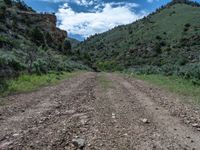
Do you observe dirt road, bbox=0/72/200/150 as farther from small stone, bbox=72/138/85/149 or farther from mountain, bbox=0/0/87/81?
mountain, bbox=0/0/87/81

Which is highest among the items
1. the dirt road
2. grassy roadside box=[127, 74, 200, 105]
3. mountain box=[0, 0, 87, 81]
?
mountain box=[0, 0, 87, 81]

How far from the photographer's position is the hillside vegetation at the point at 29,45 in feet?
59.7

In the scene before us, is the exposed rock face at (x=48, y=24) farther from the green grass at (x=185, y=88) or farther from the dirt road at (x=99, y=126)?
the dirt road at (x=99, y=126)

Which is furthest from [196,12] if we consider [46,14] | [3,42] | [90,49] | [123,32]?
[3,42]

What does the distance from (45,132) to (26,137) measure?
401 millimetres

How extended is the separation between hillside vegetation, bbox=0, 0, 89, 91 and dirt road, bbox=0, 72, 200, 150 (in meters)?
5.55

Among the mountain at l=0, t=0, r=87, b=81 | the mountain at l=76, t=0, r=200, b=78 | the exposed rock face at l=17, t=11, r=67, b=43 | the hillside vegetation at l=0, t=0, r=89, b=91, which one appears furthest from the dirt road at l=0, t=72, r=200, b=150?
the exposed rock face at l=17, t=11, r=67, b=43

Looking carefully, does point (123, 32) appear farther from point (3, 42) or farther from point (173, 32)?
point (3, 42)

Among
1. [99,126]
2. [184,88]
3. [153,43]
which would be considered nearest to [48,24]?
[153,43]

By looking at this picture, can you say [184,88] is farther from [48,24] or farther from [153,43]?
[48,24]

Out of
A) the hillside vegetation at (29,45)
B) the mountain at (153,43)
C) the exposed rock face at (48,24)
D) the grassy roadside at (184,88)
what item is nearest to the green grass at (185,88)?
the grassy roadside at (184,88)

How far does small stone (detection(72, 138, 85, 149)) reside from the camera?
185 inches

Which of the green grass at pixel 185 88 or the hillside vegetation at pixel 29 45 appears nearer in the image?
the green grass at pixel 185 88

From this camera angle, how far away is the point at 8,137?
5250mm
